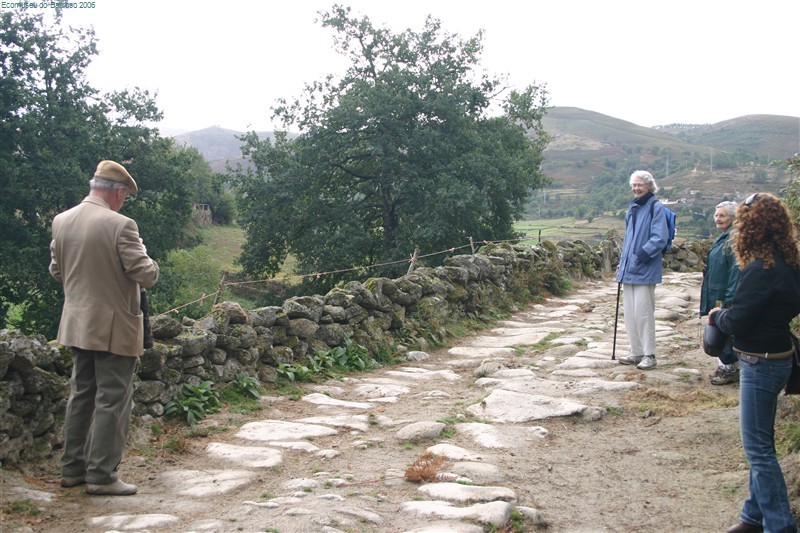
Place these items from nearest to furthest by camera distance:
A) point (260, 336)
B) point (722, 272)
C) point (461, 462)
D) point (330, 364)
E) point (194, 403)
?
point (461, 462) → point (194, 403) → point (722, 272) → point (260, 336) → point (330, 364)

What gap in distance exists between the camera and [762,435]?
3301 mm

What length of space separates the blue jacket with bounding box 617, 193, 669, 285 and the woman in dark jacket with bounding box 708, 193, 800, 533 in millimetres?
3712

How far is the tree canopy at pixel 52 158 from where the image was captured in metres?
22.7

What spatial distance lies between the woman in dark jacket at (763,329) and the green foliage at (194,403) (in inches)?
150

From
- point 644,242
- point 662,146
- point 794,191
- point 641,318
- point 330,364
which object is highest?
point 662,146

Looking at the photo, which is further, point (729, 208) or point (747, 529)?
point (729, 208)

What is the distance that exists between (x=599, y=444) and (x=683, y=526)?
1.48 m

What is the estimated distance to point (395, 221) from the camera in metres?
25.9

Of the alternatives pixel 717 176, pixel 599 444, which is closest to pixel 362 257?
pixel 599 444

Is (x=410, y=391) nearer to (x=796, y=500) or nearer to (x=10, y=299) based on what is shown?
(x=796, y=500)

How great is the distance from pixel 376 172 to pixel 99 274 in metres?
22.2

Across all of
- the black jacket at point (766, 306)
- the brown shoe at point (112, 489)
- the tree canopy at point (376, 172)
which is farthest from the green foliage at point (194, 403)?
the tree canopy at point (376, 172)

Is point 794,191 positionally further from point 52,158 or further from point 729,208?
point 52,158

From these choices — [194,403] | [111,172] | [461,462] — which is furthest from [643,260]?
[111,172]
